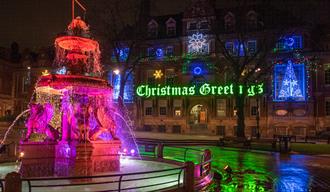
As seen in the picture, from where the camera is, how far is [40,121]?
14945 mm

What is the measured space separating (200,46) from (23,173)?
135ft

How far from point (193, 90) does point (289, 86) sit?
1262cm

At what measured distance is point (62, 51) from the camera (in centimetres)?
1870

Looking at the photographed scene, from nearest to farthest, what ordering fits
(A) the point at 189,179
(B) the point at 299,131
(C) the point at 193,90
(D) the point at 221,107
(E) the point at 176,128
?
1. (A) the point at 189,179
2. (B) the point at 299,131
3. (D) the point at 221,107
4. (C) the point at 193,90
5. (E) the point at 176,128

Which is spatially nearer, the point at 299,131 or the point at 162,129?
the point at 299,131

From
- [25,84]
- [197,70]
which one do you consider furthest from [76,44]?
[25,84]

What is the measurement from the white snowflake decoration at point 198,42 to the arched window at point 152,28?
7.14 m

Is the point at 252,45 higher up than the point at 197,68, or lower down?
higher up

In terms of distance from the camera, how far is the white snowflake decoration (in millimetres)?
52875

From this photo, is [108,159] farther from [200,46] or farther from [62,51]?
[200,46]

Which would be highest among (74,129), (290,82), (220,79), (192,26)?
(192,26)

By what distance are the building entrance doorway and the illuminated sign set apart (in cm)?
305

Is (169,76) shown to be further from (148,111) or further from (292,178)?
(292,178)

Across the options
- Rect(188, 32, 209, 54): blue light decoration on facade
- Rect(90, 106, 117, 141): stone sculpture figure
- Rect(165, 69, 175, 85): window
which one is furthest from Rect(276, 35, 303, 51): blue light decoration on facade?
Rect(90, 106, 117, 141): stone sculpture figure
